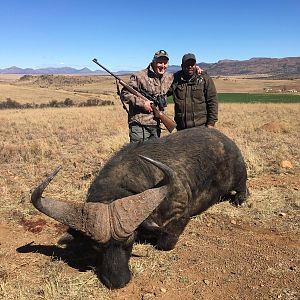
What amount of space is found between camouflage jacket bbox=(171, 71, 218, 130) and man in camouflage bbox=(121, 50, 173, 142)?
248 millimetres

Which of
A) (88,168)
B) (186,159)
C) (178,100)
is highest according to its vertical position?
(178,100)

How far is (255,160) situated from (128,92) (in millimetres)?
4495

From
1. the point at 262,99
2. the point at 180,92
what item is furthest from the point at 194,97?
the point at 262,99

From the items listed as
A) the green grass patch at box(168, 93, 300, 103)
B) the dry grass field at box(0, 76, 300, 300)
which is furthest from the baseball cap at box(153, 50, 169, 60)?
the green grass patch at box(168, 93, 300, 103)

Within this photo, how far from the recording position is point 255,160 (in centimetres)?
1098

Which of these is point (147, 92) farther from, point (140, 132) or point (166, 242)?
point (166, 242)

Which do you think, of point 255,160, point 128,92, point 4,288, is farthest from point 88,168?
point 4,288

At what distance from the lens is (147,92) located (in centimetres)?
813

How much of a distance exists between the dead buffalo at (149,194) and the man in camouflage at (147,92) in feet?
3.28


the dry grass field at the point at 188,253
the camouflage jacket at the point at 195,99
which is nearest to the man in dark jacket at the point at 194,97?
the camouflage jacket at the point at 195,99

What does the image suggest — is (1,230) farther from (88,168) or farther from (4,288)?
(88,168)

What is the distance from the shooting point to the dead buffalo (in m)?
4.67

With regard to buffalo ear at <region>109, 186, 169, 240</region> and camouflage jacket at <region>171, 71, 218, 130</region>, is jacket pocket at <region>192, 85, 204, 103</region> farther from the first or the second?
buffalo ear at <region>109, 186, 169, 240</region>

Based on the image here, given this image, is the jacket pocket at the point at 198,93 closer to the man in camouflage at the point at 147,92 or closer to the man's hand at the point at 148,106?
the man in camouflage at the point at 147,92
